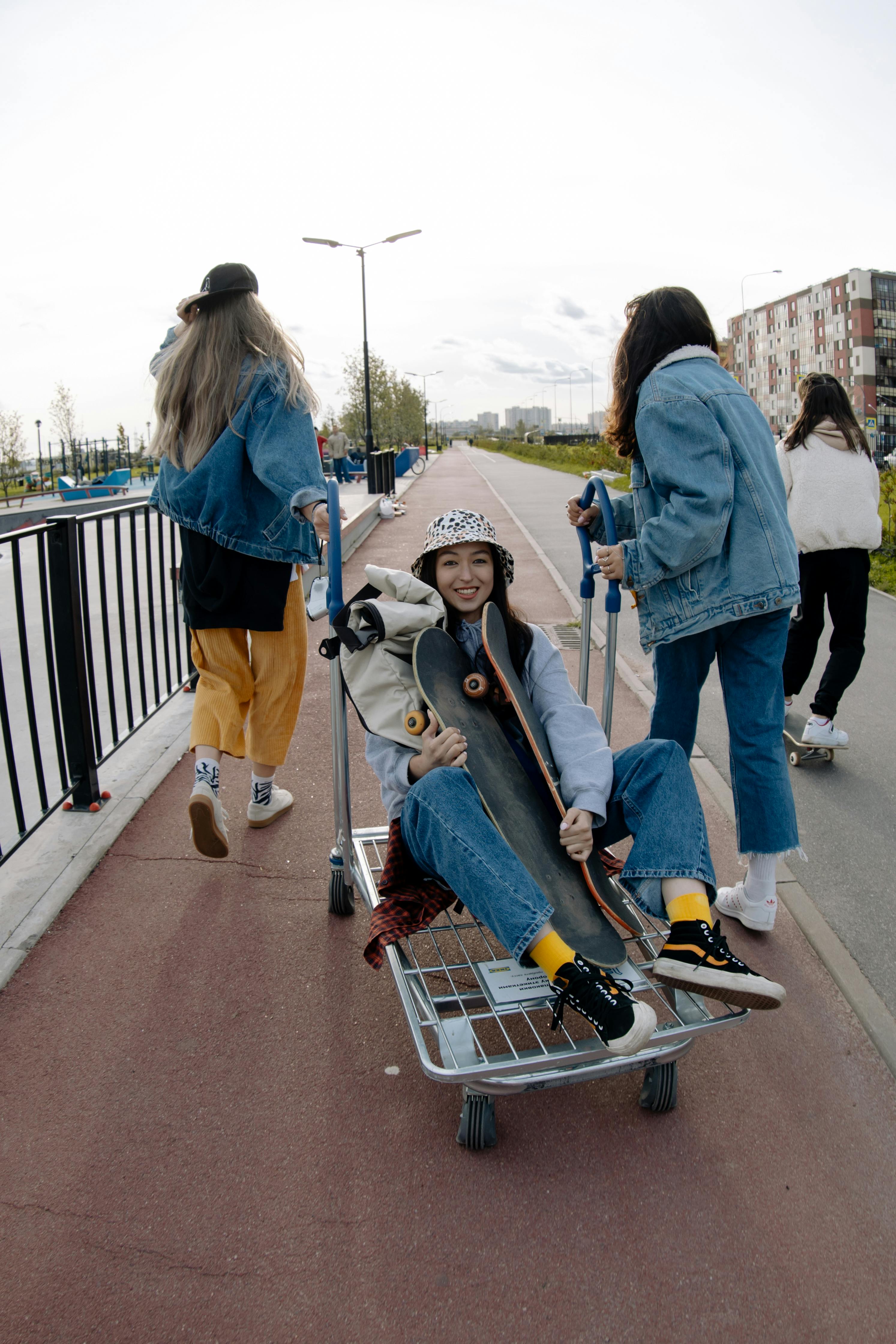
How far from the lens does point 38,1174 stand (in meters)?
2.05

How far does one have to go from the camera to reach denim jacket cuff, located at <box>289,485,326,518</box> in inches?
116

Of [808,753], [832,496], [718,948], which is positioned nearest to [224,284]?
[718,948]

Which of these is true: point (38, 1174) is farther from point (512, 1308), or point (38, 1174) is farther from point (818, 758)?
point (818, 758)

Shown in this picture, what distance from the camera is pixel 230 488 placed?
3.11 meters

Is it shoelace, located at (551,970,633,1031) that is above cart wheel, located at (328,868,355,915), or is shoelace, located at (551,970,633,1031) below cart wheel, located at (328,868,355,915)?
above

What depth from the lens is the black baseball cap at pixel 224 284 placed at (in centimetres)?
309

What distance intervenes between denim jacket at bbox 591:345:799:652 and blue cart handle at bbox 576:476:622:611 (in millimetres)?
102

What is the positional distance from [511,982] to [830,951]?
4.39ft

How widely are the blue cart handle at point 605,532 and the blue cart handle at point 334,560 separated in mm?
804

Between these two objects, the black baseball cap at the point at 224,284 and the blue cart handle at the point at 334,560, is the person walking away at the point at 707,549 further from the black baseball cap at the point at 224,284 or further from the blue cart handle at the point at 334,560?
the black baseball cap at the point at 224,284

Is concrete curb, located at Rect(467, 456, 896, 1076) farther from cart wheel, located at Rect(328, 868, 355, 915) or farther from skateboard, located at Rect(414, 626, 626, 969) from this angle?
cart wheel, located at Rect(328, 868, 355, 915)

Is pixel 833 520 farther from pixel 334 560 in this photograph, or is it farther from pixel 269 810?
pixel 269 810

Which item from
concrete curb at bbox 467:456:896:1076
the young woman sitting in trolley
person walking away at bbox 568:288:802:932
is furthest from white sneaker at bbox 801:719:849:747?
the young woman sitting in trolley

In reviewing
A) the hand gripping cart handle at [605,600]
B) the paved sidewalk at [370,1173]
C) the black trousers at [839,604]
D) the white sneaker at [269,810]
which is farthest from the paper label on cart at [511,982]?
the black trousers at [839,604]
